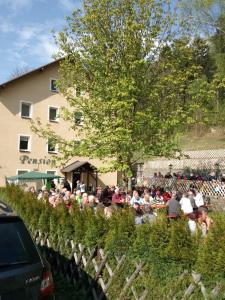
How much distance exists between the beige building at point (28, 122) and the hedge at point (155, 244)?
1020 inches

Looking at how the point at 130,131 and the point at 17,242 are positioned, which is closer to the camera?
the point at 17,242

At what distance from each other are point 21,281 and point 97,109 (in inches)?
593

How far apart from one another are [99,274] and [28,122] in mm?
29509

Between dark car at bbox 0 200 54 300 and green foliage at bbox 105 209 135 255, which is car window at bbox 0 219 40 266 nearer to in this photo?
dark car at bbox 0 200 54 300

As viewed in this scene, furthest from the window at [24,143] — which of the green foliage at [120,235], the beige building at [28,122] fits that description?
the green foliage at [120,235]

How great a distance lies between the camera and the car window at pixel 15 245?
171 inches

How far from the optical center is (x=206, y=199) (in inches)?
1015

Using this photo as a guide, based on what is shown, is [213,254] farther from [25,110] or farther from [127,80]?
[25,110]

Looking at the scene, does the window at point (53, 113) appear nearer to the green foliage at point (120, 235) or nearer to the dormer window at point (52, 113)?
the dormer window at point (52, 113)

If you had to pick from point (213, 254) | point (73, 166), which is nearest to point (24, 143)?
point (73, 166)

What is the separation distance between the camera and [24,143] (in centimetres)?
3556

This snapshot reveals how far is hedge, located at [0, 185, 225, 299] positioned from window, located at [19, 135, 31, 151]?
89.6ft

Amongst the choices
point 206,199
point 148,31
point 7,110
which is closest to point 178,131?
point 148,31

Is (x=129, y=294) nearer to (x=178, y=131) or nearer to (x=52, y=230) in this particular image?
(x=52, y=230)
